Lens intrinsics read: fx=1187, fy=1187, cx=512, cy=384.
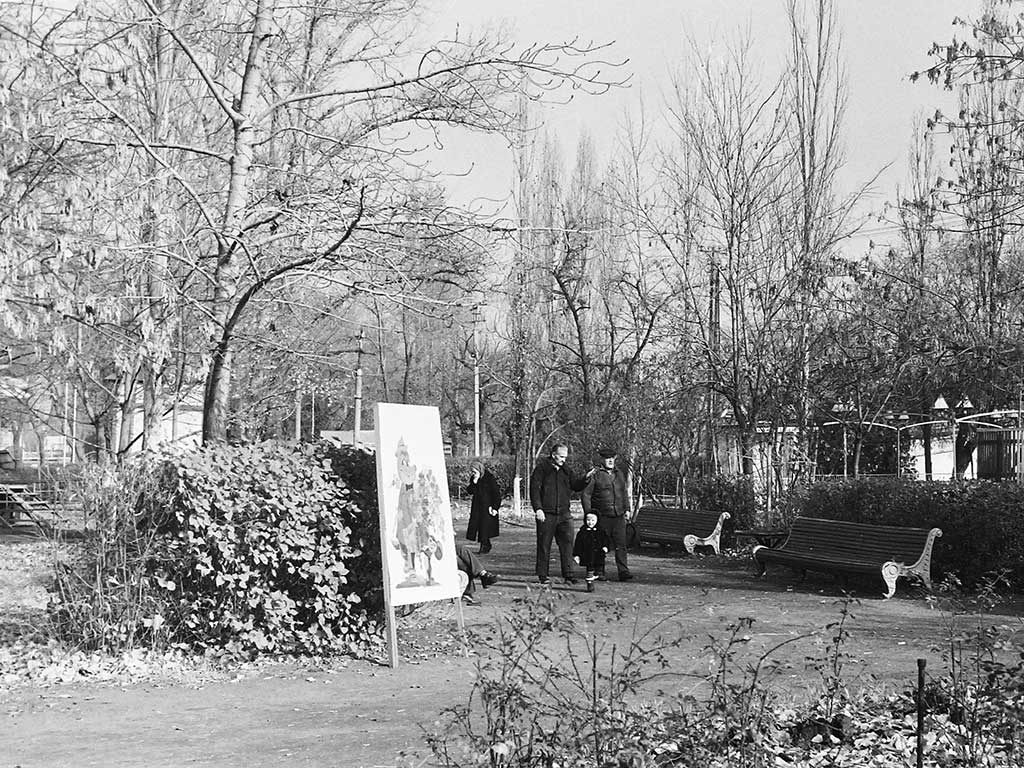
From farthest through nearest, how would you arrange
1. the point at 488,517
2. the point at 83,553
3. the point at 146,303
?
the point at 488,517 < the point at 146,303 < the point at 83,553

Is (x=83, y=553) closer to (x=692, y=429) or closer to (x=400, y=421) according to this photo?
(x=400, y=421)

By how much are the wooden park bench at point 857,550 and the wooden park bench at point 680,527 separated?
110 inches

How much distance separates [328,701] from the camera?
24.9ft

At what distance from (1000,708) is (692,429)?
1726 centimetres

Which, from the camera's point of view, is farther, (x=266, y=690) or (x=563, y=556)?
(x=563, y=556)

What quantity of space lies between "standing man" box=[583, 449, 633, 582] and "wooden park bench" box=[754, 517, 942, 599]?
180 cm

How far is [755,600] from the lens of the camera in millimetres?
12711

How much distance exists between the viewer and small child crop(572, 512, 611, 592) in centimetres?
1378

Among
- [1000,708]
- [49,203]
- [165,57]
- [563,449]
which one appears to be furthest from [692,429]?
[1000,708]

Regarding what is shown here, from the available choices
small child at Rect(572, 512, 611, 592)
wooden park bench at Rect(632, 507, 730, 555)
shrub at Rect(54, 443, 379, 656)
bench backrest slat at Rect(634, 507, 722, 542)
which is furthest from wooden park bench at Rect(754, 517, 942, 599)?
shrub at Rect(54, 443, 379, 656)

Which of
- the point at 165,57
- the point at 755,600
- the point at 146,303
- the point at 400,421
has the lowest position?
the point at 755,600

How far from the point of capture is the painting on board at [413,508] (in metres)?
9.02

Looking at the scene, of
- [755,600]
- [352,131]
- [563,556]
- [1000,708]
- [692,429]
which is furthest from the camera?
[692,429]

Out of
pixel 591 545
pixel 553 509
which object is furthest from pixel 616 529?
pixel 553 509
